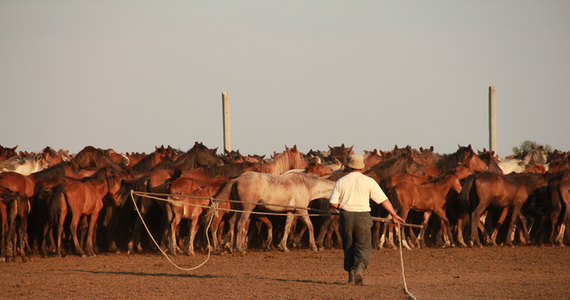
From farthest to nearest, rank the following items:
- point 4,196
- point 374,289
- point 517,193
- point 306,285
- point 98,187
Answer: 1. point 517,193
2. point 98,187
3. point 4,196
4. point 306,285
5. point 374,289

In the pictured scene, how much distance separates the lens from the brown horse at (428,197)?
42.7 feet

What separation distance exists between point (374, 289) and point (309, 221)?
5.85m

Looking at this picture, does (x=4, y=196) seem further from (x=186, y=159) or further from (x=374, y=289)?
(x=374, y=289)

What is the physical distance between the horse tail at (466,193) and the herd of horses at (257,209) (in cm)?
2

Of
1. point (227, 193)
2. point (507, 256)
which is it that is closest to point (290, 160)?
point (227, 193)

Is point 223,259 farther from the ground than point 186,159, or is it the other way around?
point 186,159

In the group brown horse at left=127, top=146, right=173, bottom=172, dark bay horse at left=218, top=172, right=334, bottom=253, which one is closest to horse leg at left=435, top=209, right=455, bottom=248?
dark bay horse at left=218, top=172, right=334, bottom=253

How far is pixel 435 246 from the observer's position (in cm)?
1379

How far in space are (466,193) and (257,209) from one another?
5156 mm

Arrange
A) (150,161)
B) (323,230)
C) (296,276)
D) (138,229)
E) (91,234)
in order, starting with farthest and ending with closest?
1. (150,161)
2. (323,230)
3. (138,229)
4. (91,234)
5. (296,276)

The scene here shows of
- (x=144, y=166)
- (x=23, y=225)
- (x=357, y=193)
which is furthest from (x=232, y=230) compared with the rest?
(x=357, y=193)

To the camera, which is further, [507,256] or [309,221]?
[309,221]

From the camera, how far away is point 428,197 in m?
13.4

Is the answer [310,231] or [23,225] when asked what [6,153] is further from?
[310,231]
